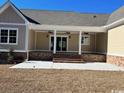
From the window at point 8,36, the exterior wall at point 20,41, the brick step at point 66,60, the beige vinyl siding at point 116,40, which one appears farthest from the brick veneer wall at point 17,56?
the beige vinyl siding at point 116,40

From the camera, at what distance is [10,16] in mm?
24250

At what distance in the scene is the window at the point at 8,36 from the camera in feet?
79.4

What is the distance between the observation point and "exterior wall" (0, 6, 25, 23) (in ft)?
79.5

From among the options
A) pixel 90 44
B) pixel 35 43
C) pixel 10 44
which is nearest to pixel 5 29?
pixel 10 44

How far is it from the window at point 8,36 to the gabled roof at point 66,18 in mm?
4819

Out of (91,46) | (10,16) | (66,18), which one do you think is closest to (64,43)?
(66,18)

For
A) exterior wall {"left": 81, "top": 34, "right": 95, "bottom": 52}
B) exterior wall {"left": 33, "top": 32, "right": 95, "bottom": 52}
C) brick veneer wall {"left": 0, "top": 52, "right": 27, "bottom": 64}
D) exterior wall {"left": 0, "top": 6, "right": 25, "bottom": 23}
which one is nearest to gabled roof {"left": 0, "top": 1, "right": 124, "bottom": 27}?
exterior wall {"left": 33, "top": 32, "right": 95, "bottom": 52}

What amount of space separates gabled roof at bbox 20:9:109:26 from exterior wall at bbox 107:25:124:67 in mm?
4856

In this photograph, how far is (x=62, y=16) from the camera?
30.6 m

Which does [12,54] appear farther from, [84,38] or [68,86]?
[68,86]

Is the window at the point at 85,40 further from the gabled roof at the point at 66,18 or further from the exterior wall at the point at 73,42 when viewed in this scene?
the gabled roof at the point at 66,18

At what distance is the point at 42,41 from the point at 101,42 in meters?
6.89

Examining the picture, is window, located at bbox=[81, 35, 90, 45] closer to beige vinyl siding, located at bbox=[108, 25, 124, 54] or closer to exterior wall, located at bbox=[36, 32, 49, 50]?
exterior wall, located at bbox=[36, 32, 49, 50]

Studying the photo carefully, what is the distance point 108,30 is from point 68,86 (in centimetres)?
1600
